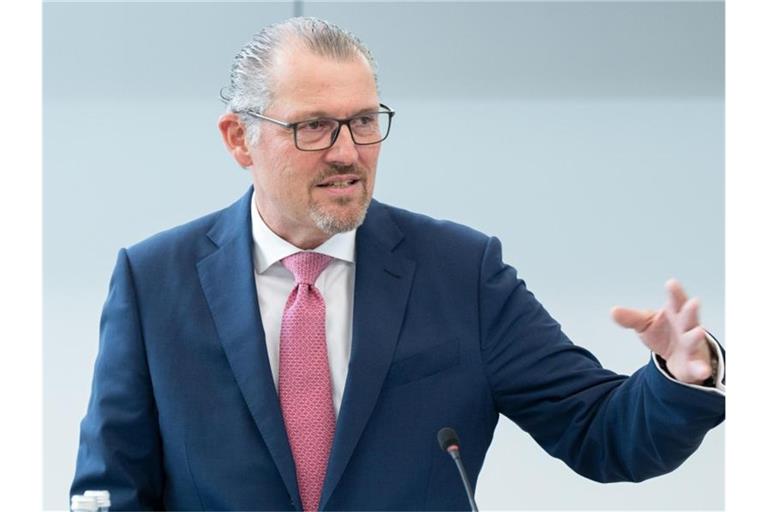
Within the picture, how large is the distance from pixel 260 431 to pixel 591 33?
2.38m

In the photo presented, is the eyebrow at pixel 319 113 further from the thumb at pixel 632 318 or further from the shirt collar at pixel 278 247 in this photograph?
the thumb at pixel 632 318

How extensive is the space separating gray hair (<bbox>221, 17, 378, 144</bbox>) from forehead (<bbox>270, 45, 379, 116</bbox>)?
16 mm

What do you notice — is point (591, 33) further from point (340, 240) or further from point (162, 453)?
point (162, 453)

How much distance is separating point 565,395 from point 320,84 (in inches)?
27.4

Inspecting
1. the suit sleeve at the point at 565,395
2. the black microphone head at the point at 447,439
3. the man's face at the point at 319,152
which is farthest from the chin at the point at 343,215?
the black microphone head at the point at 447,439

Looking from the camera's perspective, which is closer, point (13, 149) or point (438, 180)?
point (13, 149)

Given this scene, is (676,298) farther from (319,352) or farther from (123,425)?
(123,425)

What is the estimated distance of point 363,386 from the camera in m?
2.09

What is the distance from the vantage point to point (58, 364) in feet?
13.3

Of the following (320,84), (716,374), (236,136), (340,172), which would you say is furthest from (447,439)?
(236,136)

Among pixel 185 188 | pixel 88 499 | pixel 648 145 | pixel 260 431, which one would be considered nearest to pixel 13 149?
pixel 88 499

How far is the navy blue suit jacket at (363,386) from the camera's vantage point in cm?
207

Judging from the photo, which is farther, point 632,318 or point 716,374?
point 716,374

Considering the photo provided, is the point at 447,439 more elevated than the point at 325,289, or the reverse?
the point at 325,289
